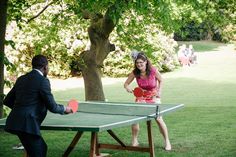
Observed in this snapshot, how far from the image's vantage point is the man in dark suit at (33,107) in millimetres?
5797

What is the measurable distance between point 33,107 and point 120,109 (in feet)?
6.17

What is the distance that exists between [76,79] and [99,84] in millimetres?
15016

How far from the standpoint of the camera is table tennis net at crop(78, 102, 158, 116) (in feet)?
23.3

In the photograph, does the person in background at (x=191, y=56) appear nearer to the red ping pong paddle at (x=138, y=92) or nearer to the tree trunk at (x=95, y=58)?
the tree trunk at (x=95, y=58)

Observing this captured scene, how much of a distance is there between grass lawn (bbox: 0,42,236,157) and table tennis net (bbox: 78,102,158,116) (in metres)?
1.07

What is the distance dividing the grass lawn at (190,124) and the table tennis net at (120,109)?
1.07m

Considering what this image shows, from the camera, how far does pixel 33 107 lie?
584 centimetres

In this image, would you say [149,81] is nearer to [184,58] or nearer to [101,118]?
[101,118]

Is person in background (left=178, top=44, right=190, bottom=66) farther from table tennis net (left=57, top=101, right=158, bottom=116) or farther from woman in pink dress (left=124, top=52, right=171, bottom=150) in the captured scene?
table tennis net (left=57, top=101, right=158, bottom=116)

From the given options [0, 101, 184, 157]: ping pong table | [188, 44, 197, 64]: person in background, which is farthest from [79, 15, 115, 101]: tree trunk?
[188, 44, 197, 64]: person in background

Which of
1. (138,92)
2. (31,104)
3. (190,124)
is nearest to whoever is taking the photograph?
(31,104)

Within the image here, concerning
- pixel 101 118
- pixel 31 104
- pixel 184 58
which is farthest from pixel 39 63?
pixel 184 58

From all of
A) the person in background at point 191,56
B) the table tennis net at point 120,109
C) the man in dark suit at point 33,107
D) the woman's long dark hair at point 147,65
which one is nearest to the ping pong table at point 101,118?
the table tennis net at point 120,109

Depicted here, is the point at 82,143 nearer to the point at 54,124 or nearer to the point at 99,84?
the point at 54,124
